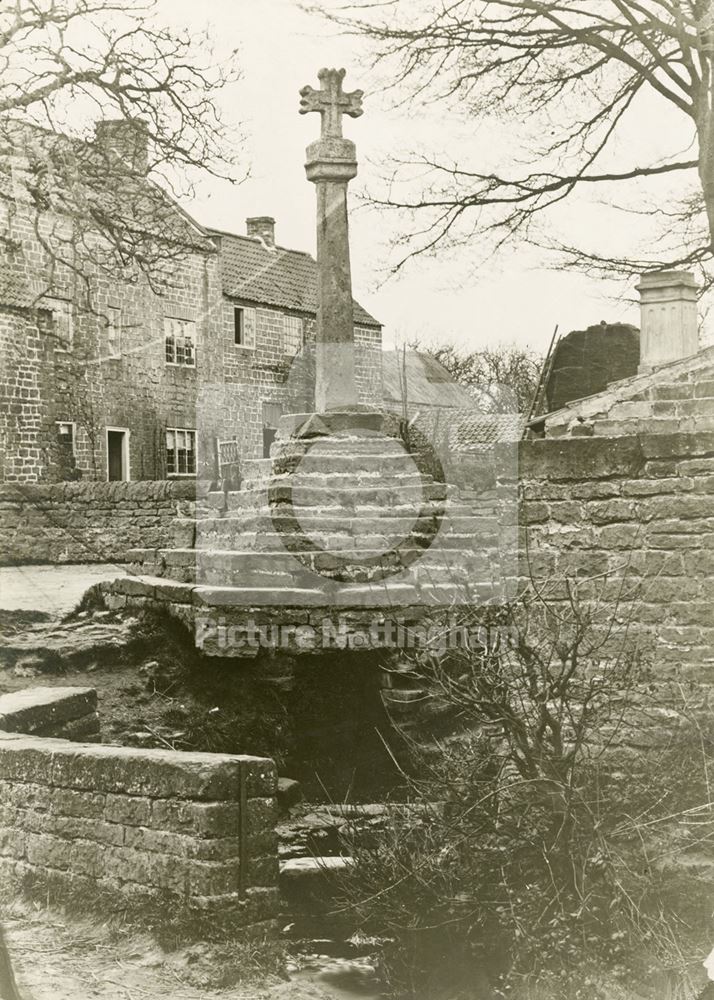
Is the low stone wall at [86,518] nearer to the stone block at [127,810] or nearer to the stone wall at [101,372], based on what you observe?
the stone wall at [101,372]

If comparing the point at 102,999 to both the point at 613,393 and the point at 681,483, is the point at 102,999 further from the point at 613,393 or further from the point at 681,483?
the point at 613,393

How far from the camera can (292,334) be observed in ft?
69.8

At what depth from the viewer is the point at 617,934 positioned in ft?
16.1

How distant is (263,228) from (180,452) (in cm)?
567

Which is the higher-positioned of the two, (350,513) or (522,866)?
(350,513)

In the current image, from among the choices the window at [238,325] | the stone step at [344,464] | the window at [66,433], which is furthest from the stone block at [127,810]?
the window at [238,325]

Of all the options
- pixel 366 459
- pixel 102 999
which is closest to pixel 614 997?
pixel 102 999

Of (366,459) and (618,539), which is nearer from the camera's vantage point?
(618,539)

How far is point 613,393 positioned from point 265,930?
436cm

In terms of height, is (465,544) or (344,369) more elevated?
(344,369)

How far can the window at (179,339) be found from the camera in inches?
828

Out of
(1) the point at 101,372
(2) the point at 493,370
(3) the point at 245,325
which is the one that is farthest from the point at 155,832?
(2) the point at 493,370

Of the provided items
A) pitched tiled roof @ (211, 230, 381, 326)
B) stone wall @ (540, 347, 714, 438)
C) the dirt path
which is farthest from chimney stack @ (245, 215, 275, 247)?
the dirt path

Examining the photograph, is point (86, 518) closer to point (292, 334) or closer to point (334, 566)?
point (292, 334)
